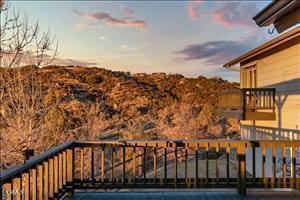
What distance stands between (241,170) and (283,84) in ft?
16.1

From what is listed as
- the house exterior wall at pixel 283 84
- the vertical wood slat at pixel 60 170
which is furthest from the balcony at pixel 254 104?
the vertical wood slat at pixel 60 170

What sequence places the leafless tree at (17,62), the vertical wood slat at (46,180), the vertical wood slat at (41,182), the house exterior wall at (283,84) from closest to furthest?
the vertical wood slat at (41,182) < the vertical wood slat at (46,180) < the leafless tree at (17,62) < the house exterior wall at (283,84)

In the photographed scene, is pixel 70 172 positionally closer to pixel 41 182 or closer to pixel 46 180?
pixel 46 180

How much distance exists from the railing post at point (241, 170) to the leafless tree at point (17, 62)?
503cm

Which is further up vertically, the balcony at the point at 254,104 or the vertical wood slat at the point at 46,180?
the balcony at the point at 254,104

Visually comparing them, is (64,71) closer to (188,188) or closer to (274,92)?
(274,92)

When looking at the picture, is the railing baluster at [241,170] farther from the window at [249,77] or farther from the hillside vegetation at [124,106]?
the window at [249,77]

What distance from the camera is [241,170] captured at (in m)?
6.11

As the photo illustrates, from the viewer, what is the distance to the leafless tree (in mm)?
8328

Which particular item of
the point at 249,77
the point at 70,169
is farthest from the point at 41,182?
the point at 249,77

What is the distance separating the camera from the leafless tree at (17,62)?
8.33 meters

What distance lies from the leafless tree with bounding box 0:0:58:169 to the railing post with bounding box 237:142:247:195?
5027 mm

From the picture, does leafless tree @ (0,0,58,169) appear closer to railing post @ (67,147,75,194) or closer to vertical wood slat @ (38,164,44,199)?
A: railing post @ (67,147,75,194)

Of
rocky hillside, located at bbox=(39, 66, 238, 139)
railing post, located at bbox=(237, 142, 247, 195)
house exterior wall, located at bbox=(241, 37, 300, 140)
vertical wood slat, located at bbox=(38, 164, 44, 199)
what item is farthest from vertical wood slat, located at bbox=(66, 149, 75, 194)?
rocky hillside, located at bbox=(39, 66, 238, 139)
